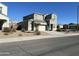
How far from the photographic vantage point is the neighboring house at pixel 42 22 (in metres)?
52.6

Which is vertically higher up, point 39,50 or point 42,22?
point 42,22

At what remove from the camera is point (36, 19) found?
55844 mm

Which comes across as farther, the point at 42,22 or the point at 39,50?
the point at 42,22

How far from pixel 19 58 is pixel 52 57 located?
2.01 meters

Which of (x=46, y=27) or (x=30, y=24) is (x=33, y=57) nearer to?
(x=30, y=24)

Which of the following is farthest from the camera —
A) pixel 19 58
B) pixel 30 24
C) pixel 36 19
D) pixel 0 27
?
pixel 36 19

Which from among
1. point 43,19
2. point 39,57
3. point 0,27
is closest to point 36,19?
point 43,19

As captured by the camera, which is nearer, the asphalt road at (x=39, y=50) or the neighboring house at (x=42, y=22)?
the asphalt road at (x=39, y=50)

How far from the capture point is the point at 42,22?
180 ft

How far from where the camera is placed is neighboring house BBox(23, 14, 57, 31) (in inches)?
2070

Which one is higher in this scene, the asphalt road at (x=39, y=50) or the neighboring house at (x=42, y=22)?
the neighboring house at (x=42, y=22)

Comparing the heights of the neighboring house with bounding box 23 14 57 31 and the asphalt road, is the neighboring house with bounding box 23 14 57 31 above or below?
above

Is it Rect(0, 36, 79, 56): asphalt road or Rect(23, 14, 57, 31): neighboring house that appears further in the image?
Rect(23, 14, 57, 31): neighboring house

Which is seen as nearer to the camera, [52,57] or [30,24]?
[52,57]
